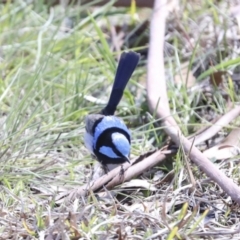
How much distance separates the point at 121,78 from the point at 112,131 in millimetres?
312

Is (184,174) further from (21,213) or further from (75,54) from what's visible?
(75,54)

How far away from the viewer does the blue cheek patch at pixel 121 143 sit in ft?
8.16

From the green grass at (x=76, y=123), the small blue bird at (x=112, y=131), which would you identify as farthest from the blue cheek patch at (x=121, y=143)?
the green grass at (x=76, y=123)

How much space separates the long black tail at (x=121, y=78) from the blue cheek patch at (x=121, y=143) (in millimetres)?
299

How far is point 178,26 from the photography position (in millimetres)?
3717

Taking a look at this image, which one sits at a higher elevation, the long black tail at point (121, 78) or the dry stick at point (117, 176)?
the long black tail at point (121, 78)

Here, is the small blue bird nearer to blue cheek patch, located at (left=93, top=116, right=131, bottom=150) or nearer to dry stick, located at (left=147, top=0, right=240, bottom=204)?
blue cheek patch, located at (left=93, top=116, right=131, bottom=150)

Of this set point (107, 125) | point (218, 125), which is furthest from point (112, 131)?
point (218, 125)

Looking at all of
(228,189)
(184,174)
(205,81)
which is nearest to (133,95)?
(205,81)

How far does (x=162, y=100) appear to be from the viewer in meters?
2.88

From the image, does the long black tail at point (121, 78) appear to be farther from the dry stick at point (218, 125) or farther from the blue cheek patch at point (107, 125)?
the dry stick at point (218, 125)

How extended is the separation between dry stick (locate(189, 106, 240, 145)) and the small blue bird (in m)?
0.31

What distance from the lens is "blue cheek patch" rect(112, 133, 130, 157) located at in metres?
2.49

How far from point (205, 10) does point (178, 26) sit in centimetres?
27
